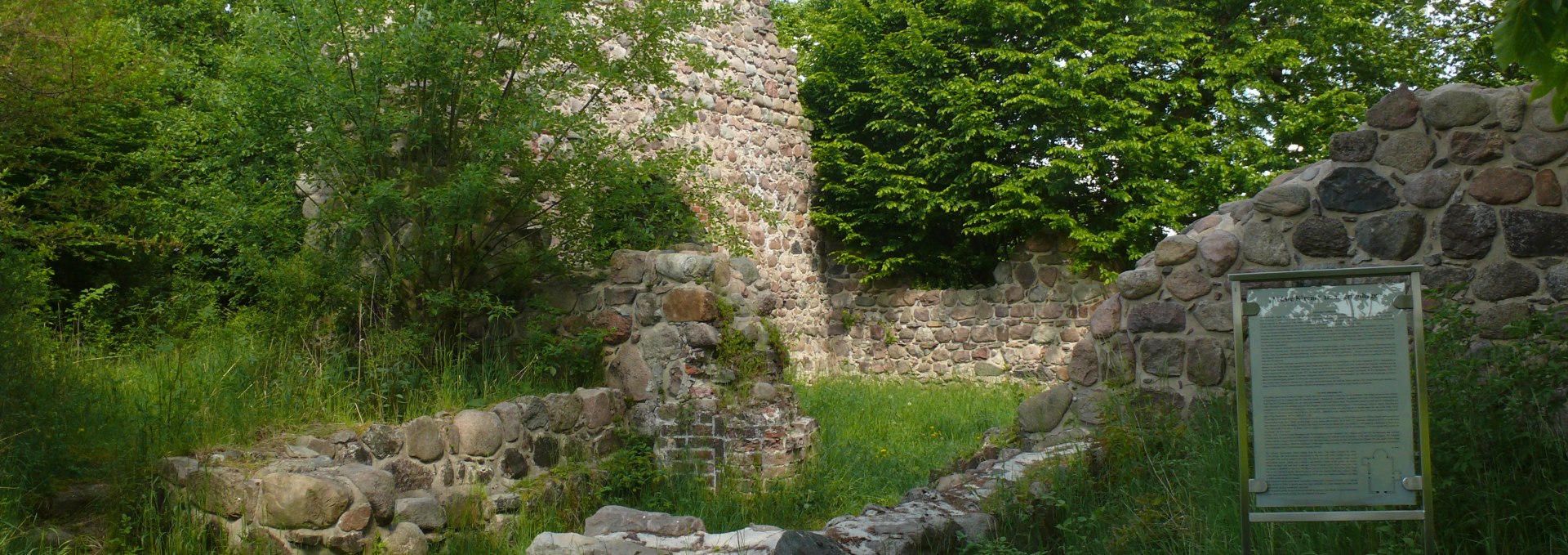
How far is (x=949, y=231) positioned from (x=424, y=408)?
33.5ft

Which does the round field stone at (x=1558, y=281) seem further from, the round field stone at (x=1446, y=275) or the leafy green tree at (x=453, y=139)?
the leafy green tree at (x=453, y=139)

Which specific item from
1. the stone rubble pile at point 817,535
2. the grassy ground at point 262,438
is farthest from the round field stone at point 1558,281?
the grassy ground at point 262,438

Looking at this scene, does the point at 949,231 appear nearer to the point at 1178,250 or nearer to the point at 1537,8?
the point at 1178,250

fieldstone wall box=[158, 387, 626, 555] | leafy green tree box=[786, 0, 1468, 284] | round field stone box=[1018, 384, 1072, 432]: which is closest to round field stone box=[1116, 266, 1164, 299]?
round field stone box=[1018, 384, 1072, 432]

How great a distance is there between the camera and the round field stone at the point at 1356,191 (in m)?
5.83

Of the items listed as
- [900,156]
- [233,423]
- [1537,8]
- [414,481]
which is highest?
[900,156]

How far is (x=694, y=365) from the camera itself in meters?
7.40

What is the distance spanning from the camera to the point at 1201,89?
48.3 feet

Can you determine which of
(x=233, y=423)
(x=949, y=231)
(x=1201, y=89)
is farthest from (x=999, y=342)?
(x=233, y=423)

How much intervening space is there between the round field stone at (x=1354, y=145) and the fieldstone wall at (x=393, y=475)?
4.83 metres

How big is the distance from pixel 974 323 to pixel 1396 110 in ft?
29.8

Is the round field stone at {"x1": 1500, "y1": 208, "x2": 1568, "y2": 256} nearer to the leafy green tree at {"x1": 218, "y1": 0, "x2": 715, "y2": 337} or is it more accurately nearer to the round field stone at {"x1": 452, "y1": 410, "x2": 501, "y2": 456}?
the leafy green tree at {"x1": 218, "y1": 0, "x2": 715, "y2": 337}

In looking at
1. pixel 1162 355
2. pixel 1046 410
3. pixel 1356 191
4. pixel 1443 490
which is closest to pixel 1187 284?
pixel 1162 355

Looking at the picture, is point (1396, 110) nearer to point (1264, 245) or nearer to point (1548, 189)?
point (1548, 189)
